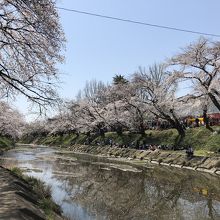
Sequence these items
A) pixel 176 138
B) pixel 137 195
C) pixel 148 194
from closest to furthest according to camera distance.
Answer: pixel 137 195 < pixel 148 194 < pixel 176 138

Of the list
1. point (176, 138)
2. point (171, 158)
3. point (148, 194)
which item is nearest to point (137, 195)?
point (148, 194)

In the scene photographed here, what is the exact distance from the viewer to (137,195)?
18.2m

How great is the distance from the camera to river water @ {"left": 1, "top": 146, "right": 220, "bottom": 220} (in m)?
14.1

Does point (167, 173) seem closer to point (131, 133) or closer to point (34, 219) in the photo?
point (34, 219)

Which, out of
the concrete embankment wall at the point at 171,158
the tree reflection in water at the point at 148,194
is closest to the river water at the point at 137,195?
the tree reflection in water at the point at 148,194

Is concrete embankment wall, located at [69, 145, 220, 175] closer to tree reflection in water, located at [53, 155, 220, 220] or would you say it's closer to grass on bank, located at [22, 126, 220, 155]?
tree reflection in water, located at [53, 155, 220, 220]

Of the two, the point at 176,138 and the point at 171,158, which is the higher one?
the point at 176,138

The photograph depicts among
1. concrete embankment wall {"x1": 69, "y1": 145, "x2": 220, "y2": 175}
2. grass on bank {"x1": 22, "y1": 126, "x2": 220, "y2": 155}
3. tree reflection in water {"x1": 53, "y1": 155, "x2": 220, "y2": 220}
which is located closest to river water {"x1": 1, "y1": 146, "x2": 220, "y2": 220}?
tree reflection in water {"x1": 53, "y1": 155, "x2": 220, "y2": 220}

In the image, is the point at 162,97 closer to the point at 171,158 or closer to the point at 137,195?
the point at 171,158

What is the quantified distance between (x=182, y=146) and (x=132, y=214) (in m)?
26.0

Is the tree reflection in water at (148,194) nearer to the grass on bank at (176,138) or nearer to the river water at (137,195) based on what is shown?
the river water at (137,195)

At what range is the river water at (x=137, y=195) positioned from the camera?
46.2ft

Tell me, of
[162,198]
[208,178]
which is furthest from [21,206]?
[208,178]

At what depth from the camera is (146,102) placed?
4581 cm
